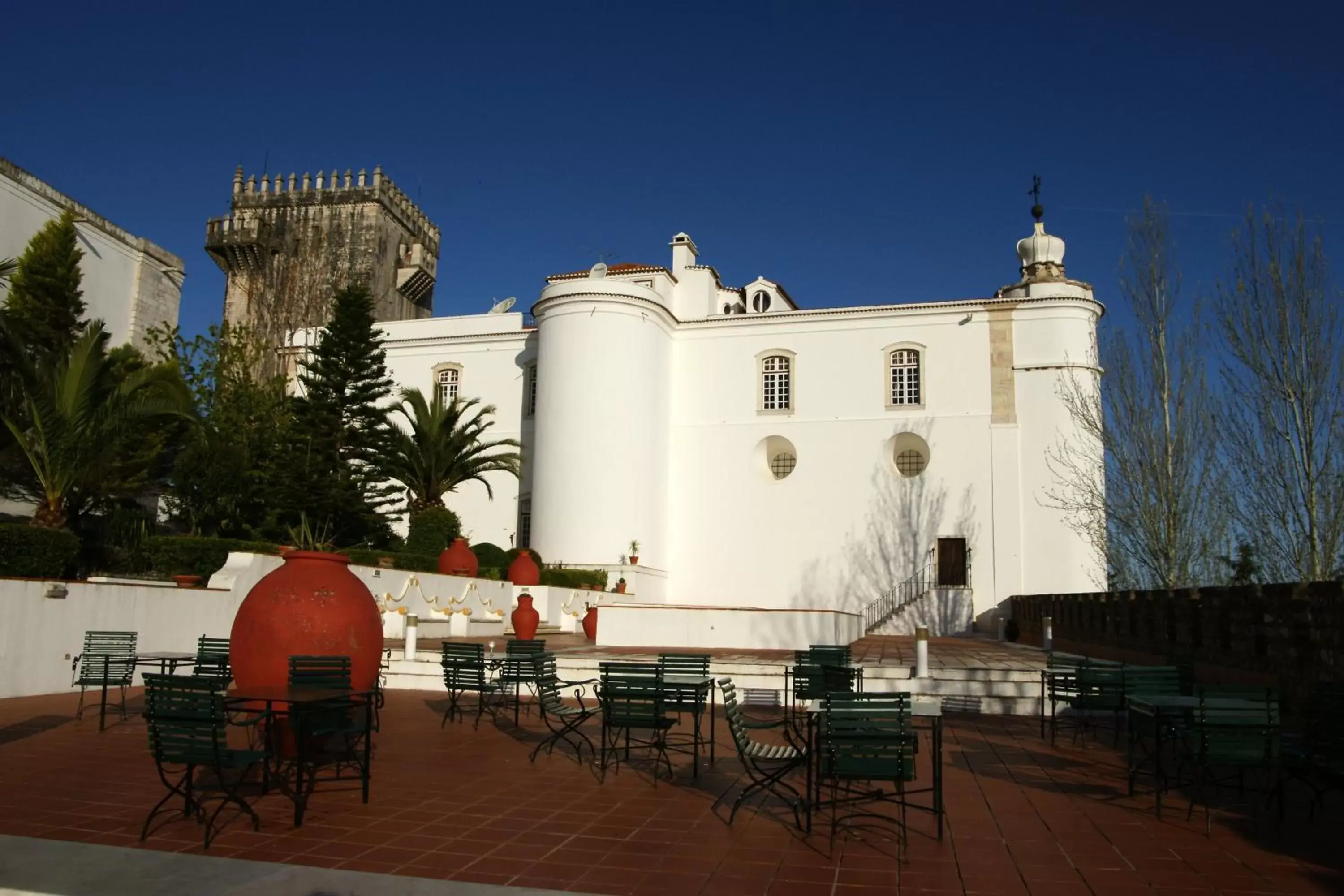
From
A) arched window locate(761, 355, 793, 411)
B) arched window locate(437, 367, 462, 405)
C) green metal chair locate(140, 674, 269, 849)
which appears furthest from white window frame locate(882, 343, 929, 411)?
green metal chair locate(140, 674, 269, 849)

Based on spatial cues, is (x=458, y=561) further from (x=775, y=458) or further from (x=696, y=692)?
(x=696, y=692)

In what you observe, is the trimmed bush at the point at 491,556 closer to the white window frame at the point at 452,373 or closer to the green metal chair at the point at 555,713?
the white window frame at the point at 452,373

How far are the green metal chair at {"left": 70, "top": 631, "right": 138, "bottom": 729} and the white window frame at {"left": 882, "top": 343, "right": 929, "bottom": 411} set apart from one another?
2271 cm

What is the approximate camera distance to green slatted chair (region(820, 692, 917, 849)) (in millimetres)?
5457

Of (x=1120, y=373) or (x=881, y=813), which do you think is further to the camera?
(x=1120, y=373)

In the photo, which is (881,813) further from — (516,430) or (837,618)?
(516,430)

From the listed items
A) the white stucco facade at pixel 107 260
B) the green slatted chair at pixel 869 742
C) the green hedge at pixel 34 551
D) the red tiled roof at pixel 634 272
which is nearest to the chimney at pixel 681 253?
the red tiled roof at pixel 634 272

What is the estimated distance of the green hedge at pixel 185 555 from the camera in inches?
628

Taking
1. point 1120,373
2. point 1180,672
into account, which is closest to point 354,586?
point 1180,672

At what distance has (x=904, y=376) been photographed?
30141mm

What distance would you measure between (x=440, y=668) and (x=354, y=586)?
5896 millimetres

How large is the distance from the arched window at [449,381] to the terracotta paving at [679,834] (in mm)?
26649

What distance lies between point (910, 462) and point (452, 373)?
50.1 feet

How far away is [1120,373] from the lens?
59.0 feet
